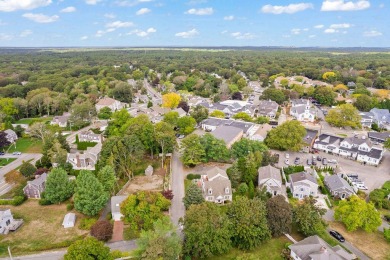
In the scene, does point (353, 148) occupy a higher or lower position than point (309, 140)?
lower

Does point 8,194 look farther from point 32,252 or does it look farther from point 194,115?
point 194,115

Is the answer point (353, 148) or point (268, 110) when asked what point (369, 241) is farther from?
point (268, 110)

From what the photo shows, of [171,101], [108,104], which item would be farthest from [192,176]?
[108,104]

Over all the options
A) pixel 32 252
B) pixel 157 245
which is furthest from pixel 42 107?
pixel 157 245

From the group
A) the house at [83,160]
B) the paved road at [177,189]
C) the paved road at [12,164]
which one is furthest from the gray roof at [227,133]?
the paved road at [12,164]

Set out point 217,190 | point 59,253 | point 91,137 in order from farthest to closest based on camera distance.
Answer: point 91,137, point 217,190, point 59,253

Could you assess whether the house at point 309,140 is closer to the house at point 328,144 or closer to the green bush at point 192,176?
the house at point 328,144
